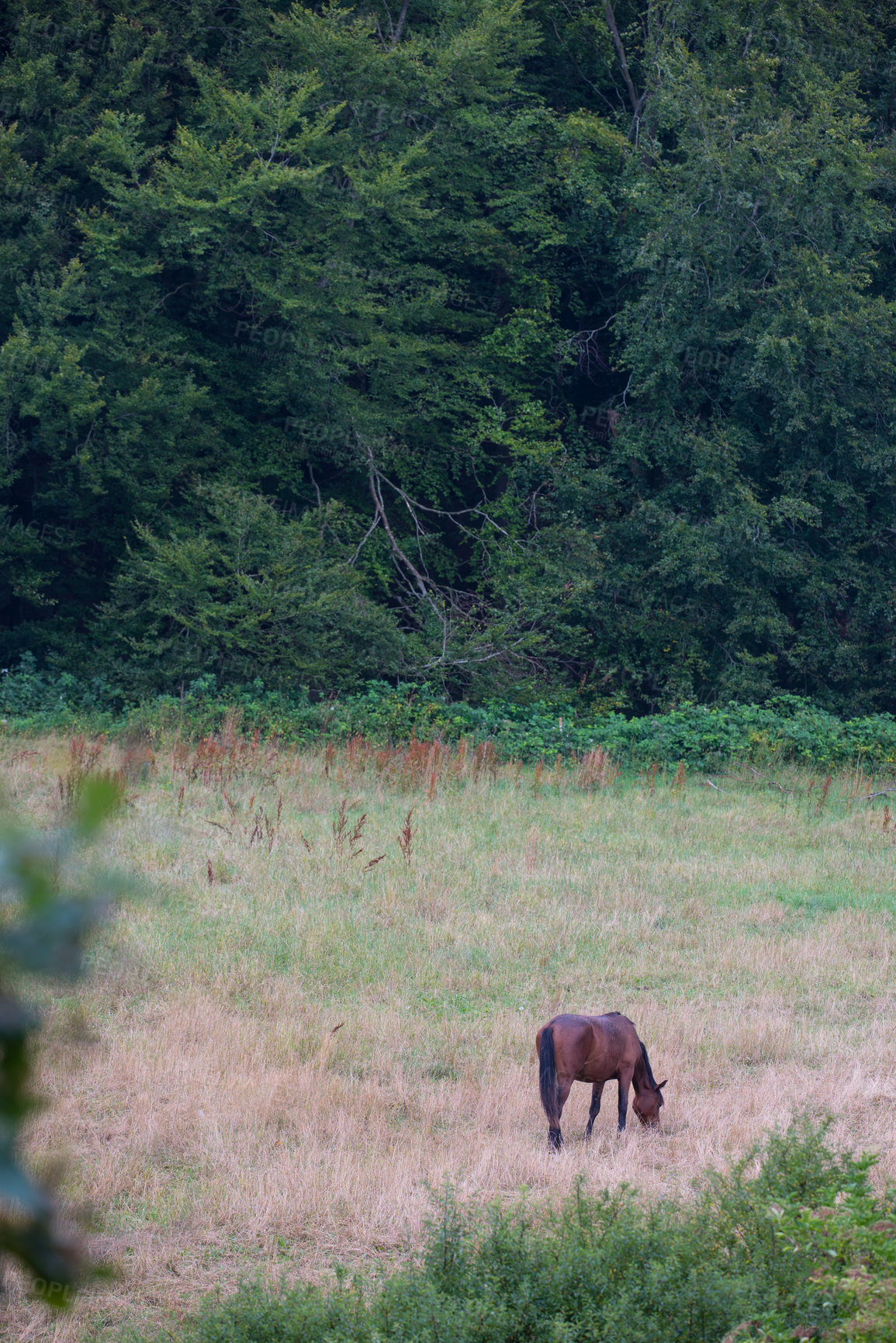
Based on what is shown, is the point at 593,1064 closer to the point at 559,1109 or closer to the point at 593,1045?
the point at 593,1045

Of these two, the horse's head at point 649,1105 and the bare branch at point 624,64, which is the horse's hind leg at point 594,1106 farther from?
the bare branch at point 624,64

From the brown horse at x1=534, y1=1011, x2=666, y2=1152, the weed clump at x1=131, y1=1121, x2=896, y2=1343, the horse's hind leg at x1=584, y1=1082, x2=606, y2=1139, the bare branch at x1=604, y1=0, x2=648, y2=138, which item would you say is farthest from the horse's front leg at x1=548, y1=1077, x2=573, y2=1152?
the bare branch at x1=604, y1=0, x2=648, y2=138

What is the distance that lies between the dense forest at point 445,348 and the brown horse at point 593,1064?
12695 mm

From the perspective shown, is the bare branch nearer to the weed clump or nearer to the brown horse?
the brown horse

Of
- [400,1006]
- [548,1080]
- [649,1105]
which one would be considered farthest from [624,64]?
[548,1080]

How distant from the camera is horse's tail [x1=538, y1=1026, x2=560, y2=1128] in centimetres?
530

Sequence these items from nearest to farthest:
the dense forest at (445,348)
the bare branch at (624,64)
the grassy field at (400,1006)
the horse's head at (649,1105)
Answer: the grassy field at (400,1006) → the horse's head at (649,1105) → the dense forest at (445,348) → the bare branch at (624,64)

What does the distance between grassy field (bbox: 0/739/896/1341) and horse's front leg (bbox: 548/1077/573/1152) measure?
8 cm

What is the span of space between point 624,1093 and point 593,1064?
0.31 metres

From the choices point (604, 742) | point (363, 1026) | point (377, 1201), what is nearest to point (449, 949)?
point (363, 1026)

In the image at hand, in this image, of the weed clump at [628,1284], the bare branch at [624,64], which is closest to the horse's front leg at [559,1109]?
the weed clump at [628,1284]

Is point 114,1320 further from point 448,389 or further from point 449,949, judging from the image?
point 448,389

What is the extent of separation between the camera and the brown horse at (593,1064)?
5.31 metres

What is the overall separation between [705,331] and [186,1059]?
17.3 meters
